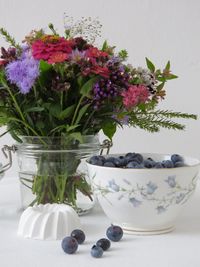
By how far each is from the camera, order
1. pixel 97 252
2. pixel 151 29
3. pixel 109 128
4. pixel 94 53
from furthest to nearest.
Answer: pixel 151 29 → pixel 109 128 → pixel 94 53 → pixel 97 252

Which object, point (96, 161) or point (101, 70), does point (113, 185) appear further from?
point (101, 70)

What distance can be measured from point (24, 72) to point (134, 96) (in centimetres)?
19

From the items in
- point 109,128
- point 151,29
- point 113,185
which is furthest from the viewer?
point 151,29

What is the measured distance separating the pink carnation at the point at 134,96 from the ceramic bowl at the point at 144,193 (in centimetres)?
13

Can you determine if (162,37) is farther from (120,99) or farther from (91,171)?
(91,171)

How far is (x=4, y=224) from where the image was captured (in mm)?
1052

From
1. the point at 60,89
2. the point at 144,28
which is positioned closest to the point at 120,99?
the point at 60,89

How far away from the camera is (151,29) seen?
2.31 m

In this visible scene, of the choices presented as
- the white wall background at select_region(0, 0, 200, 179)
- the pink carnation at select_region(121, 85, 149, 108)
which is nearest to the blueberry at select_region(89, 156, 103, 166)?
the pink carnation at select_region(121, 85, 149, 108)

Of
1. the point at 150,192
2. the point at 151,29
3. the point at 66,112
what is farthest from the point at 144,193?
the point at 151,29

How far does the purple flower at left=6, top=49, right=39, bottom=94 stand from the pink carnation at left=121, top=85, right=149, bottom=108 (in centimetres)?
15

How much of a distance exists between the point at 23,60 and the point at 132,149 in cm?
132

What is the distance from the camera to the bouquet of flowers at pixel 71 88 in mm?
1041

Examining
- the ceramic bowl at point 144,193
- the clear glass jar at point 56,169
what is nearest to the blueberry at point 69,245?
the ceramic bowl at point 144,193
